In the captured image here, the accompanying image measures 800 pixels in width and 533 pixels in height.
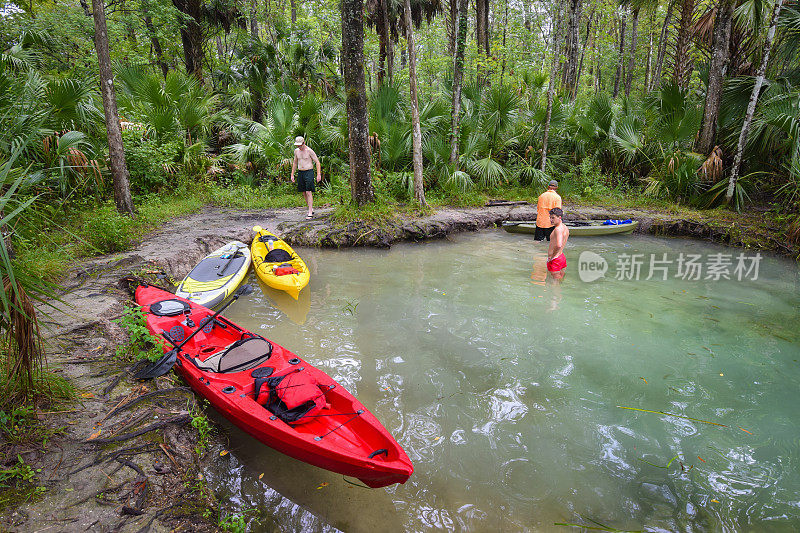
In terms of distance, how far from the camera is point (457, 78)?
1125cm

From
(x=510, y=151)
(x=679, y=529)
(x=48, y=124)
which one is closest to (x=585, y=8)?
(x=510, y=151)

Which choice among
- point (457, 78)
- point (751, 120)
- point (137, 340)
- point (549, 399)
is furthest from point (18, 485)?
point (751, 120)

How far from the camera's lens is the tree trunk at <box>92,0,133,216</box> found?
6.90 metres

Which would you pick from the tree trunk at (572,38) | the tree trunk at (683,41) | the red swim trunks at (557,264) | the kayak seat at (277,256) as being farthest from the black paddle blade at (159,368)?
the tree trunk at (683,41)

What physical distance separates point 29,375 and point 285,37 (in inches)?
604

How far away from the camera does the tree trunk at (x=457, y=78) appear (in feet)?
35.2

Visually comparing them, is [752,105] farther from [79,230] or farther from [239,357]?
[79,230]

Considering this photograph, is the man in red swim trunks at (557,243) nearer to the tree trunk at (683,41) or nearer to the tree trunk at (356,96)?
the tree trunk at (356,96)

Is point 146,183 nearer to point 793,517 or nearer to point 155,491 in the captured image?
point 155,491

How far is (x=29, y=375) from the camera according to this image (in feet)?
9.15

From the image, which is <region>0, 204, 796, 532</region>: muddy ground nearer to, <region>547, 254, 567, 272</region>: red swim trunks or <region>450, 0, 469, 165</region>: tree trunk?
<region>547, 254, 567, 272</region>: red swim trunks

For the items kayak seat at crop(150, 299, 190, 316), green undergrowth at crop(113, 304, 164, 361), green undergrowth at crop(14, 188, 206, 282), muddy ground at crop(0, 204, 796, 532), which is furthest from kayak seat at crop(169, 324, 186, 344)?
green undergrowth at crop(14, 188, 206, 282)

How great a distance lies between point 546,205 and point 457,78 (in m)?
5.00

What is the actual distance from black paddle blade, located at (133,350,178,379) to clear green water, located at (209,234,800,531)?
2.57 ft
